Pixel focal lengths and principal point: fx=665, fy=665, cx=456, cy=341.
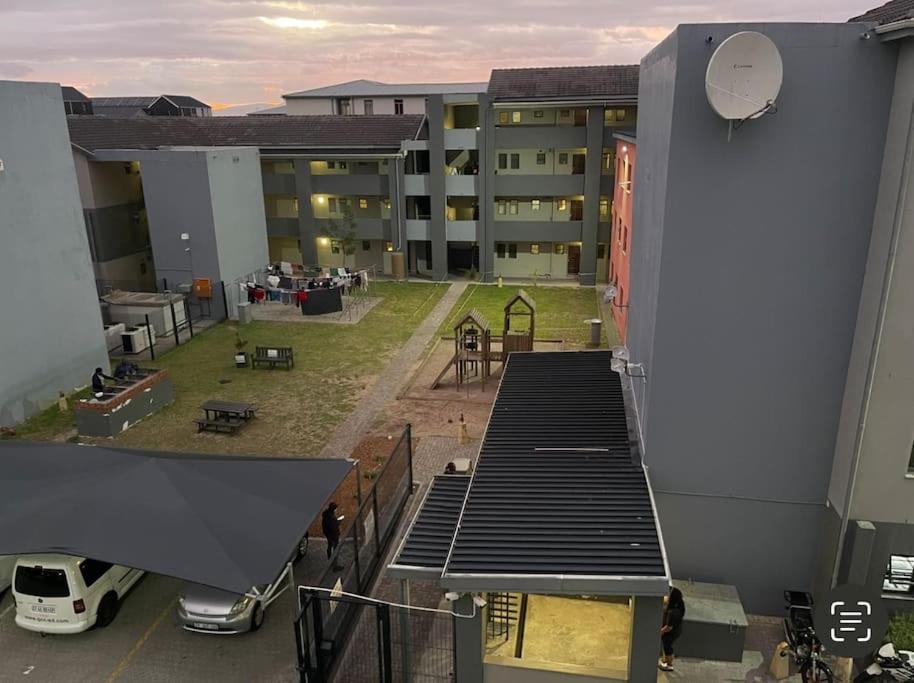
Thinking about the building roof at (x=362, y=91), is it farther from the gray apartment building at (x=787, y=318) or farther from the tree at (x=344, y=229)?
the gray apartment building at (x=787, y=318)

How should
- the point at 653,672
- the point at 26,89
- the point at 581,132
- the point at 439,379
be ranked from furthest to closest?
the point at 581,132, the point at 439,379, the point at 26,89, the point at 653,672

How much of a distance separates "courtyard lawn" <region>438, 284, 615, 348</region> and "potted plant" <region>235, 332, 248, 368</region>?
816cm

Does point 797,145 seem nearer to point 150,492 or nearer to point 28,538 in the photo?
point 150,492

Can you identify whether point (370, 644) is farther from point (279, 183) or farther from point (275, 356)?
point (279, 183)

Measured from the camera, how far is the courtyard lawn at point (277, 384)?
754 inches

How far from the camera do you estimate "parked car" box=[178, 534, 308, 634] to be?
1119 centimetres

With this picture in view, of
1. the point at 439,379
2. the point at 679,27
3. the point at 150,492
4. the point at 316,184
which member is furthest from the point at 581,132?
the point at 150,492

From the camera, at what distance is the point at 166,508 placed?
446 inches

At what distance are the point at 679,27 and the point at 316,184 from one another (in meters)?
32.5

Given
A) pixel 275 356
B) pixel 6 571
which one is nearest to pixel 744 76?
pixel 6 571

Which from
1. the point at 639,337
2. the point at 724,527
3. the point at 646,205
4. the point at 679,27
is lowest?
the point at 724,527

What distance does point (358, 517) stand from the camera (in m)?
11.6

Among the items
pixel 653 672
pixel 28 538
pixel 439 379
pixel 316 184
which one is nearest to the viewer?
pixel 653 672

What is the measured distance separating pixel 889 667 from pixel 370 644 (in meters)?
7.83
